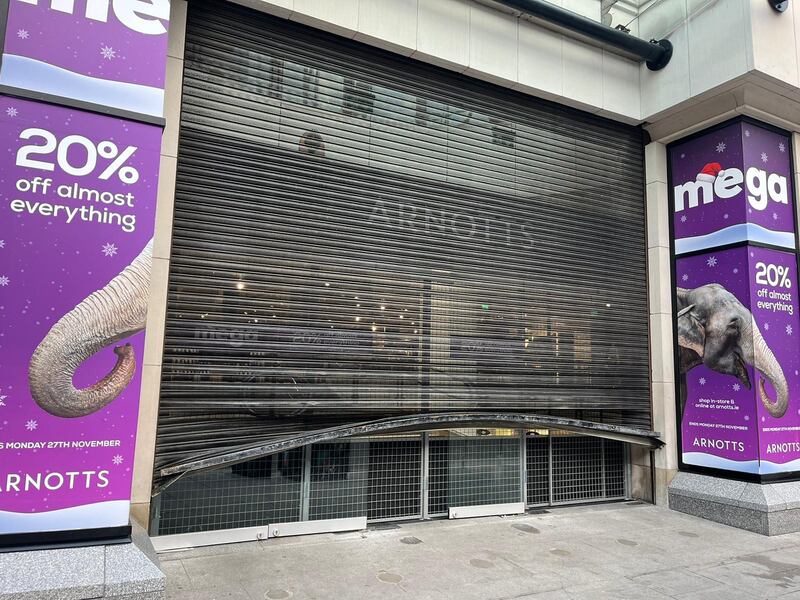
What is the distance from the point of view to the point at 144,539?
14.8 ft

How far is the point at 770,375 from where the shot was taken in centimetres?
719

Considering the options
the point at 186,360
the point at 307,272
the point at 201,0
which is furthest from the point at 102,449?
the point at 201,0

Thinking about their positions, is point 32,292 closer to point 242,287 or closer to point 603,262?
point 242,287

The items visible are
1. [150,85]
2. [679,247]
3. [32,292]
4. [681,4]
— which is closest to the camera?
[32,292]

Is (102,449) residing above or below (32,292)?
below

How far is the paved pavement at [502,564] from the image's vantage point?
465 cm

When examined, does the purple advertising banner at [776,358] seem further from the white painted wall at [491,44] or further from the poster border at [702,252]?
the white painted wall at [491,44]

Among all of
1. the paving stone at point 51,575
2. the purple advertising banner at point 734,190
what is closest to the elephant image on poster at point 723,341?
the purple advertising banner at point 734,190

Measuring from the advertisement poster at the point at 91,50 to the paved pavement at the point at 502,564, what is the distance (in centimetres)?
397

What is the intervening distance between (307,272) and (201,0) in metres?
3.04

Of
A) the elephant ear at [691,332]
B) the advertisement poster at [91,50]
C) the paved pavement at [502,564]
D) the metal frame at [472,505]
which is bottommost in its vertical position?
the paved pavement at [502,564]

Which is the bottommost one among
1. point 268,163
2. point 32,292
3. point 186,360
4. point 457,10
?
point 186,360

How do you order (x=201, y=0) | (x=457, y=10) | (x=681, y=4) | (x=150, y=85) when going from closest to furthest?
(x=150, y=85)
(x=201, y=0)
(x=457, y=10)
(x=681, y=4)

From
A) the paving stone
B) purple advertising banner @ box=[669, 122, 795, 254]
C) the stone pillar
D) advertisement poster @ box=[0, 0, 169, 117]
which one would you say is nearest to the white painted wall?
the stone pillar
